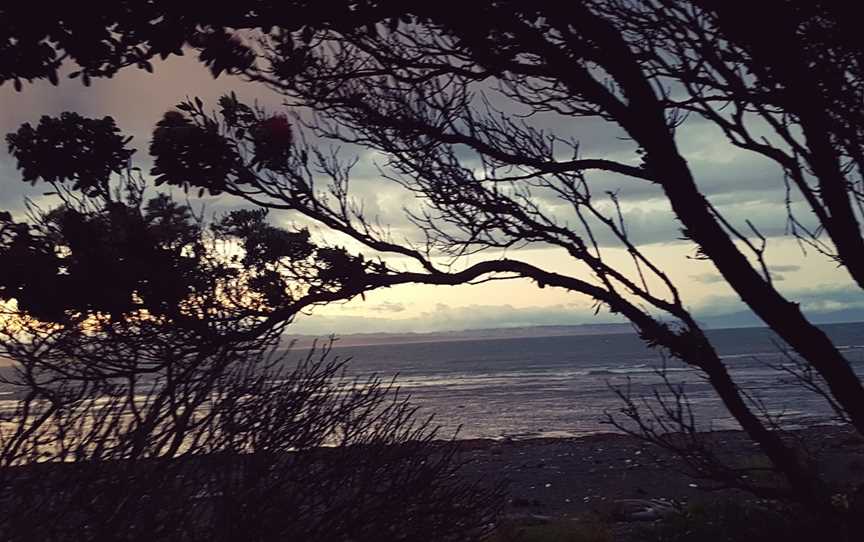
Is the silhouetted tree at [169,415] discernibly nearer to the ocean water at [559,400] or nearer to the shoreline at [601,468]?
the shoreline at [601,468]

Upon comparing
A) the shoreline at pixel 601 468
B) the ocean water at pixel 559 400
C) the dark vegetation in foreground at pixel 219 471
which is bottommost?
the shoreline at pixel 601 468

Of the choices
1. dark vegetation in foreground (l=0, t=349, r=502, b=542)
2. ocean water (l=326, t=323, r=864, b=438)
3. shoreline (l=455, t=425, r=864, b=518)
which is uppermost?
dark vegetation in foreground (l=0, t=349, r=502, b=542)

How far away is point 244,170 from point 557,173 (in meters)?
2.10

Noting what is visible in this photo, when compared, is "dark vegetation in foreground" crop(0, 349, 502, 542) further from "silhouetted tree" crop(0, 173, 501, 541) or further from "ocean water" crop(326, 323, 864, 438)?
"ocean water" crop(326, 323, 864, 438)

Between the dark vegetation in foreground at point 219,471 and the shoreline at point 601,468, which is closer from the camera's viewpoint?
the dark vegetation in foreground at point 219,471

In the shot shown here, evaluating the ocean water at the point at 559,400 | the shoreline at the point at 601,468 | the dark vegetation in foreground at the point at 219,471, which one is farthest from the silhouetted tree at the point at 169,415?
the ocean water at the point at 559,400

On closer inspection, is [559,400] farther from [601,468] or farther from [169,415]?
[169,415]

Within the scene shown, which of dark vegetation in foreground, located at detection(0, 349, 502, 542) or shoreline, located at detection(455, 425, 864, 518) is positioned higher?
dark vegetation in foreground, located at detection(0, 349, 502, 542)

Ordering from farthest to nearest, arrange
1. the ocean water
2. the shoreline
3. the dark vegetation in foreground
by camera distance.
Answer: the ocean water
the shoreline
the dark vegetation in foreground

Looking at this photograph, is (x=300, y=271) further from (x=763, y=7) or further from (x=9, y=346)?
(x=763, y=7)

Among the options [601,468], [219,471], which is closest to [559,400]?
[601,468]

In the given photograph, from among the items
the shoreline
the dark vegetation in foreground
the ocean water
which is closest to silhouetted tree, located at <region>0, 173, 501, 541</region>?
the dark vegetation in foreground

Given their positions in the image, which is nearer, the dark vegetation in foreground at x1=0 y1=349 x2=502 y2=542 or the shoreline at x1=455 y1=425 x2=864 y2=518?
the dark vegetation in foreground at x1=0 y1=349 x2=502 y2=542

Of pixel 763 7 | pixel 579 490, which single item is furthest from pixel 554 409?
pixel 763 7
